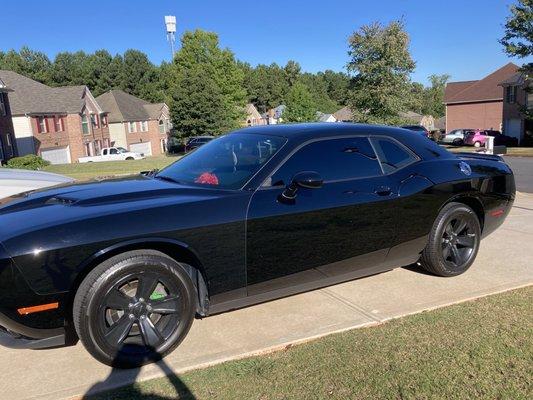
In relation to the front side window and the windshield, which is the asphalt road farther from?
the front side window

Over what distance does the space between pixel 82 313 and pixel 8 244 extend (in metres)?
0.58

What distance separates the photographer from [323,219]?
3689 millimetres

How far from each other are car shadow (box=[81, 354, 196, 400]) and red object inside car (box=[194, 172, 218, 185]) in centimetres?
139

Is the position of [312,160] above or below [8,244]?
above

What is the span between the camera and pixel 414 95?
3694 cm

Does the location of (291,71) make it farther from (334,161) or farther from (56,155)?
(334,161)

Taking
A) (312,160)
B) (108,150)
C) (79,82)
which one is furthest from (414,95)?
(79,82)

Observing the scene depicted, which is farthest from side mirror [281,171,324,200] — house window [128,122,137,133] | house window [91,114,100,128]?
house window [128,122,137,133]

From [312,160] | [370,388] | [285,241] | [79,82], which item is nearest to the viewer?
[370,388]

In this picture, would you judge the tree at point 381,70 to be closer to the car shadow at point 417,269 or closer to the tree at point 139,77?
the car shadow at point 417,269

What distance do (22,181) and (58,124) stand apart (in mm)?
42375

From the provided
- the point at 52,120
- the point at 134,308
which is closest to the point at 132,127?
the point at 52,120

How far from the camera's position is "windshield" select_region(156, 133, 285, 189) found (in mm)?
3688

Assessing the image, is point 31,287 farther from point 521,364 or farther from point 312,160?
point 521,364
